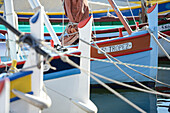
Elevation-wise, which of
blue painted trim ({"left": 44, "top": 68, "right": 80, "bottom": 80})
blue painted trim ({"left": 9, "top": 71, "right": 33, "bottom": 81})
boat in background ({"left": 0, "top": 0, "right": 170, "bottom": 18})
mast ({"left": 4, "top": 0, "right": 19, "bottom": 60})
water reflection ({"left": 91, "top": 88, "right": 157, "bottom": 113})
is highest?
boat in background ({"left": 0, "top": 0, "right": 170, "bottom": 18})

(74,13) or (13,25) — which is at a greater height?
(74,13)

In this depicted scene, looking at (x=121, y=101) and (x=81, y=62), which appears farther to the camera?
(x=121, y=101)

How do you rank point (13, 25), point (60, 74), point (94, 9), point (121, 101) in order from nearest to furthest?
1. point (60, 74)
2. point (13, 25)
3. point (121, 101)
4. point (94, 9)

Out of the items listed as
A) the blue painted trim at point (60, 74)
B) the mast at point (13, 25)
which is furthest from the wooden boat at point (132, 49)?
the blue painted trim at point (60, 74)

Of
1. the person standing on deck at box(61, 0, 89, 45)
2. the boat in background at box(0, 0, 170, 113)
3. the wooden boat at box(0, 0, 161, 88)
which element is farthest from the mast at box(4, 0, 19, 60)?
the wooden boat at box(0, 0, 161, 88)

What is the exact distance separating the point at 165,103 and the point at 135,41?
2.07 metres

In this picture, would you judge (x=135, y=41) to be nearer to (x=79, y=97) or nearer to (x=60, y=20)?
(x=79, y=97)

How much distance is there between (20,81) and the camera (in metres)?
3.46

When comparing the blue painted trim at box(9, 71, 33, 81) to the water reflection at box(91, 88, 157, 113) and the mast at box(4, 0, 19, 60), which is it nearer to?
the mast at box(4, 0, 19, 60)

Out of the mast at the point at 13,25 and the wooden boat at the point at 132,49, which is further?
the wooden boat at the point at 132,49

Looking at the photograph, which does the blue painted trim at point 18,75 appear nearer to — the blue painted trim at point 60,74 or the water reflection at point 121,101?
the blue painted trim at point 60,74

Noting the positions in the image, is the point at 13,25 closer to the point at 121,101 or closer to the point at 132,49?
the point at 121,101

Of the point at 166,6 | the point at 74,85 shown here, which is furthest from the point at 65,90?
the point at 166,6

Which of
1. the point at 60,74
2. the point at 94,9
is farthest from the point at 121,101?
the point at 94,9
